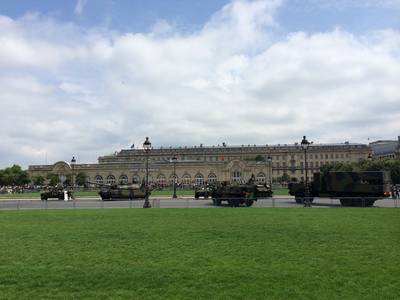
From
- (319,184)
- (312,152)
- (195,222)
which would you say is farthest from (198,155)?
(195,222)

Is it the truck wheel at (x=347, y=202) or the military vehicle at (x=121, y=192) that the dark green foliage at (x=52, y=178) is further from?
the truck wheel at (x=347, y=202)

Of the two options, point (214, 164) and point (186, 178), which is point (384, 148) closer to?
point (214, 164)

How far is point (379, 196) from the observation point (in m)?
33.8

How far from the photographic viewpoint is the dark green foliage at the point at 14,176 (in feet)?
420

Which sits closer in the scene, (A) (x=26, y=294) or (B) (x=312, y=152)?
(A) (x=26, y=294)

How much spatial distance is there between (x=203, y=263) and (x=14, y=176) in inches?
5146

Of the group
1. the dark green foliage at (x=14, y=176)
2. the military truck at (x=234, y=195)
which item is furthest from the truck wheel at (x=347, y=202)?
the dark green foliage at (x=14, y=176)

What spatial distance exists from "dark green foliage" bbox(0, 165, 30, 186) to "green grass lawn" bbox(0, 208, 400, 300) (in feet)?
400

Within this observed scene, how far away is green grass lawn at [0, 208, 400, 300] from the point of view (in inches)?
331

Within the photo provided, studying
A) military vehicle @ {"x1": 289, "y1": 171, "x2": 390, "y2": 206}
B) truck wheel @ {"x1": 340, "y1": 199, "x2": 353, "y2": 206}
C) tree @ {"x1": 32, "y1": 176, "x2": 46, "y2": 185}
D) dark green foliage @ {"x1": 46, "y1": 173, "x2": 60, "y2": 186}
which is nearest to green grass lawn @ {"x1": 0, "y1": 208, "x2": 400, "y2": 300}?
truck wheel @ {"x1": 340, "y1": 199, "x2": 353, "y2": 206}

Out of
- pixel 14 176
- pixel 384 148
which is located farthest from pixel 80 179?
pixel 384 148

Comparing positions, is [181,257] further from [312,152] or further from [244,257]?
[312,152]

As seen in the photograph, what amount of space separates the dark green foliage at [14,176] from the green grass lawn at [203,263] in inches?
4801

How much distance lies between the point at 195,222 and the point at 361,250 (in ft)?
25.8
